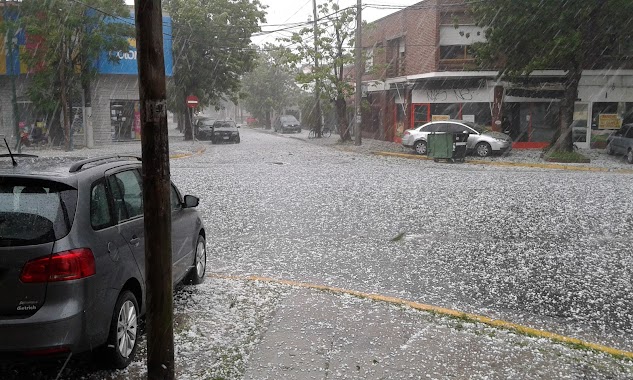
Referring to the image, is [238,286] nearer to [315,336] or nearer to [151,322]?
[315,336]

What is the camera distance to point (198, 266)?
6.81 metres

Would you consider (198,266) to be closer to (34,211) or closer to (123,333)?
(123,333)

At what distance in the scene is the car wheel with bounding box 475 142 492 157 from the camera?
25484 mm

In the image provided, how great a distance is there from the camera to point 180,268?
19.5 feet

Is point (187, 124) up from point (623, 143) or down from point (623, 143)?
up

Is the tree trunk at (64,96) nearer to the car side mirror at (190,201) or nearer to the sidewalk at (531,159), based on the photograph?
the sidewalk at (531,159)

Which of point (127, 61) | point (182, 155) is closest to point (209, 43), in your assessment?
point (127, 61)

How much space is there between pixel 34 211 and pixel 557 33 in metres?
21.9

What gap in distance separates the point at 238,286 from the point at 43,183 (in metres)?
3.07

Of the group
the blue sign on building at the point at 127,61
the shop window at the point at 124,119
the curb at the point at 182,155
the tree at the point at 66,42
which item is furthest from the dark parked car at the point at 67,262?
the shop window at the point at 124,119

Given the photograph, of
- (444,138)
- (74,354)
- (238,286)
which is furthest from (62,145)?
(74,354)

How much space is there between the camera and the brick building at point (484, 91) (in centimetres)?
2947

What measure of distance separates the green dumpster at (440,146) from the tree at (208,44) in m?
19.4

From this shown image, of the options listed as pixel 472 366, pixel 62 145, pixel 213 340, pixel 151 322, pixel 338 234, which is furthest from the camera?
pixel 62 145
